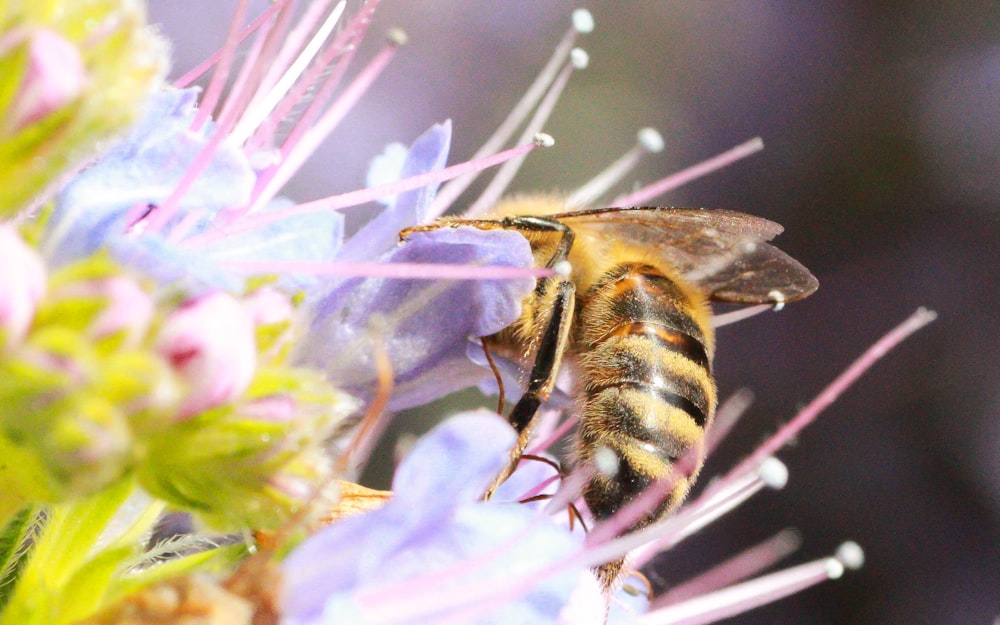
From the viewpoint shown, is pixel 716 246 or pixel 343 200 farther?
pixel 716 246

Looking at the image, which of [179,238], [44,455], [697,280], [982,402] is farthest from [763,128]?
[44,455]

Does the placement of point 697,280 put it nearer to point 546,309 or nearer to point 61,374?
point 546,309

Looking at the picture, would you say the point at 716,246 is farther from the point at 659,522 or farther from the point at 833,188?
the point at 833,188

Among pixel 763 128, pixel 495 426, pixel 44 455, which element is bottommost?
pixel 763 128

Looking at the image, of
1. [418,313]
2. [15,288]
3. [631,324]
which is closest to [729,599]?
[631,324]

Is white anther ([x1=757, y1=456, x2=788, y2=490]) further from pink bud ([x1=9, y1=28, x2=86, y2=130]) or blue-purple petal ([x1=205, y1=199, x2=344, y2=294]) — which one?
pink bud ([x1=9, y1=28, x2=86, y2=130])

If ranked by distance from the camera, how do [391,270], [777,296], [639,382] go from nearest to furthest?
[391,270] < [639,382] < [777,296]

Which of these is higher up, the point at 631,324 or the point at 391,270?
the point at 391,270

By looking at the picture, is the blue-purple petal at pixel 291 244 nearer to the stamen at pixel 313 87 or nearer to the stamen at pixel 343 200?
the stamen at pixel 343 200
